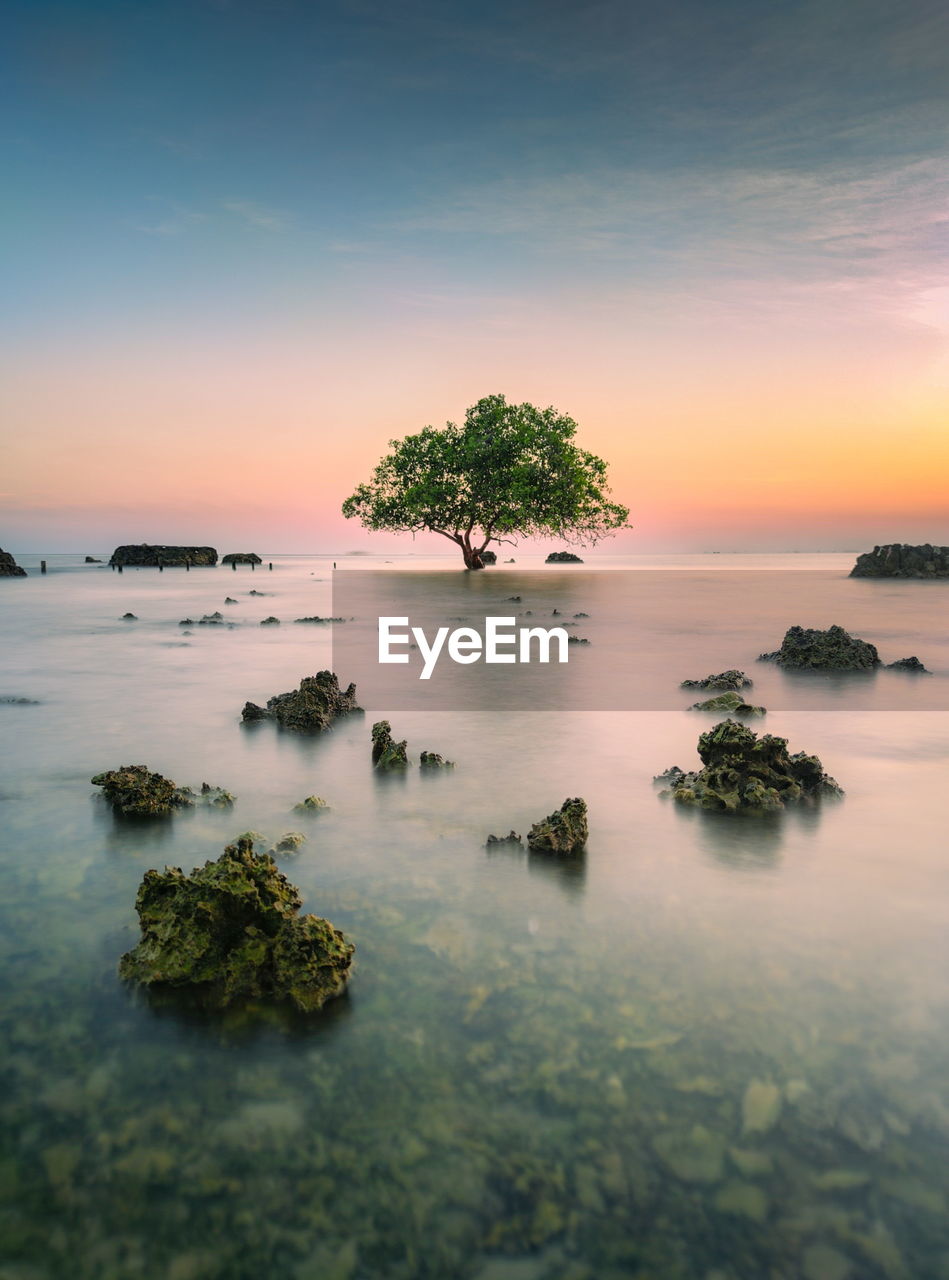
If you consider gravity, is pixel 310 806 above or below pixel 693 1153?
above

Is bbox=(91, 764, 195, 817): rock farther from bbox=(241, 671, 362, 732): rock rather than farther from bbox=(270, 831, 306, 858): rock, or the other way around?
bbox=(241, 671, 362, 732): rock

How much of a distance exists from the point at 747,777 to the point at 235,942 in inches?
136

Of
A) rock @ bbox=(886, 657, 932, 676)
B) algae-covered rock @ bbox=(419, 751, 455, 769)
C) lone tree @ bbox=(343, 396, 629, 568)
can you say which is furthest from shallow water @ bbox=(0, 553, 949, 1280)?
lone tree @ bbox=(343, 396, 629, 568)

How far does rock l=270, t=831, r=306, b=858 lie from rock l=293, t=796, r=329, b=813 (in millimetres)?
465

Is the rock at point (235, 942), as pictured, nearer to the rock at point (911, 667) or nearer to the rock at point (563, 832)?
the rock at point (563, 832)

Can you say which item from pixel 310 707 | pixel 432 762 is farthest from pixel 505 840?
pixel 310 707

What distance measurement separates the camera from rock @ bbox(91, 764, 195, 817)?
15.9 feet

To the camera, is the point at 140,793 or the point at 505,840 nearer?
the point at 505,840

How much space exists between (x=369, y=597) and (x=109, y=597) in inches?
422

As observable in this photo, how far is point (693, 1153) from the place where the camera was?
7.02 feet

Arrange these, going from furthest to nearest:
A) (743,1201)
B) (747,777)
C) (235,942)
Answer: (747,777)
(235,942)
(743,1201)

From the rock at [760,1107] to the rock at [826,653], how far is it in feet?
32.1

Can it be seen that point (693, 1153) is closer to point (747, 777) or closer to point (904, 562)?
point (747, 777)

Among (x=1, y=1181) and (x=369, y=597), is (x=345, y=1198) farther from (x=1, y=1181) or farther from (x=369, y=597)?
(x=369, y=597)
